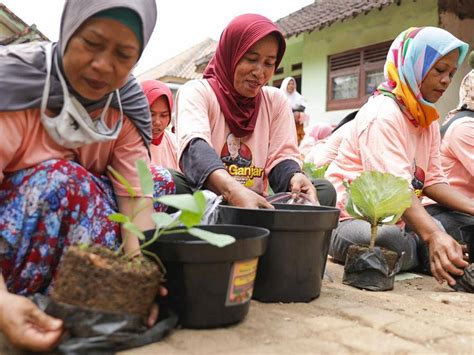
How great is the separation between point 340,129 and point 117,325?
2679 mm

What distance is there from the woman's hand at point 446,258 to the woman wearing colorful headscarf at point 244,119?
52 cm

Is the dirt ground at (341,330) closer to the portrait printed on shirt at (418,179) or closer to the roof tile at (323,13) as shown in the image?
the portrait printed on shirt at (418,179)

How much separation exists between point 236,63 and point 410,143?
104 cm

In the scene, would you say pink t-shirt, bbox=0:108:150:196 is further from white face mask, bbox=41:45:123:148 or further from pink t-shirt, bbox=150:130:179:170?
pink t-shirt, bbox=150:130:179:170

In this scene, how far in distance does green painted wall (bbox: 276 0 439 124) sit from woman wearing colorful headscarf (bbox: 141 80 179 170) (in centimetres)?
533

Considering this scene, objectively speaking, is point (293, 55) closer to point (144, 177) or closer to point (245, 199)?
point (245, 199)

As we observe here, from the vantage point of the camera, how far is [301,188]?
89.7 inches

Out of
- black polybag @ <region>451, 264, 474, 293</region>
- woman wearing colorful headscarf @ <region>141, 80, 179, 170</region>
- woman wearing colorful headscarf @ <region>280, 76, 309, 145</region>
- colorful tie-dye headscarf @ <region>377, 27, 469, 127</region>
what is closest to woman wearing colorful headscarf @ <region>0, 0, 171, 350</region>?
black polybag @ <region>451, 264, 474, 293</region>

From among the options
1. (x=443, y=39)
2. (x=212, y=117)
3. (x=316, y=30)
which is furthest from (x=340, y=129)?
(x=316, y=30)

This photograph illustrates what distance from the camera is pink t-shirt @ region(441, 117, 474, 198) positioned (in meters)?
3.00

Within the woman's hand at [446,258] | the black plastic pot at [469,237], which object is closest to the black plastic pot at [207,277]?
the woman's hand at [446,258]

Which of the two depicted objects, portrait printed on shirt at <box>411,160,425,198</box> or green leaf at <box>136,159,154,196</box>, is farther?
portrait printed on shirt at <box>411,160,425,198</box>

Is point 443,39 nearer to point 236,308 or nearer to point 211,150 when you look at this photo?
point 211,150

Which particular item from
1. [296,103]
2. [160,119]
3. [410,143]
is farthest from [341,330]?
[296,103]
